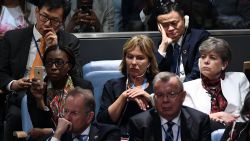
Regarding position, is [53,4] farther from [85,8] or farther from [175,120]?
[175,120]

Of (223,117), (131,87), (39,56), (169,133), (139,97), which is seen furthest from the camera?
(39,56)

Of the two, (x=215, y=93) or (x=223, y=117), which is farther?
(x=215, y=93)

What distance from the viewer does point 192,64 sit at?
5.83 meters

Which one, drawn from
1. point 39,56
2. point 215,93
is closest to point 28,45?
point 39,56

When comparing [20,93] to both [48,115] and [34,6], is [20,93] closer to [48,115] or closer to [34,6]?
[48,115]

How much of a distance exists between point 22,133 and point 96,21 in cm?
187

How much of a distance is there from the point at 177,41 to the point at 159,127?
1515 millimetres

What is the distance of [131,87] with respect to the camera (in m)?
5.25

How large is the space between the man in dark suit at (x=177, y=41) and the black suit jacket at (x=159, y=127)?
3.94 ft

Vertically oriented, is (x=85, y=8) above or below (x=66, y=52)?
above

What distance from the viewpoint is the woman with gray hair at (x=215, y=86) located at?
17.0 feet

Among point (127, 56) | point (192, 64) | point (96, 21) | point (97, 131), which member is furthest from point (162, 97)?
point (96, 21)

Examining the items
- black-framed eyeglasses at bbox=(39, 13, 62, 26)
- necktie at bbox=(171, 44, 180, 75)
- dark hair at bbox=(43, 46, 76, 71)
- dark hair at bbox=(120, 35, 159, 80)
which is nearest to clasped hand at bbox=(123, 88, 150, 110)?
dark hair at bbox=(120, 35, 159, 80)

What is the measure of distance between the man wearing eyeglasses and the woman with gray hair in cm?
96
